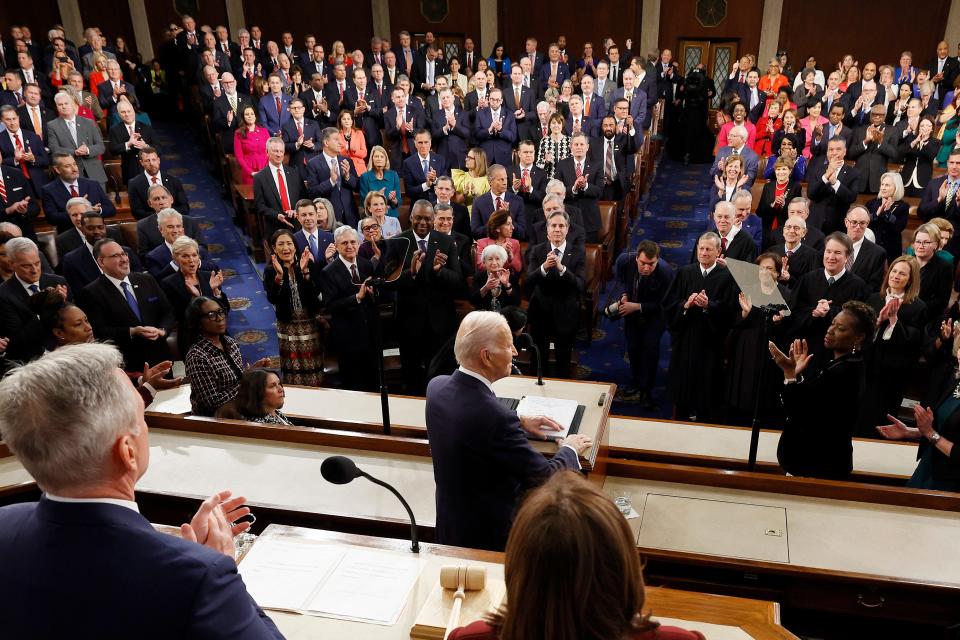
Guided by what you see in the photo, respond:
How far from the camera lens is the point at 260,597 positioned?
1.98 metres

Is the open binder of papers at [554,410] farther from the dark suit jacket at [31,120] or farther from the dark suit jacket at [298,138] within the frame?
the dark suit jacket at [31,120]

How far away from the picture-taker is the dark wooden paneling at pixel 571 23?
47.2 feet

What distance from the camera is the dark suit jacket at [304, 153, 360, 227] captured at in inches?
271

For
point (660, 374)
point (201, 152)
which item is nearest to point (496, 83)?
point (201, 152)

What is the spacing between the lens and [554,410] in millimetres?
3014

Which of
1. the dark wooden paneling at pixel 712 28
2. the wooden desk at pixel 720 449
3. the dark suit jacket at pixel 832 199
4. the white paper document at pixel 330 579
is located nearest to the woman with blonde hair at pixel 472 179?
the dark suit jacket at pixel 832 199

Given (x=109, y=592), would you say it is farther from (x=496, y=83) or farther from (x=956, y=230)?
(x=496, y=83)

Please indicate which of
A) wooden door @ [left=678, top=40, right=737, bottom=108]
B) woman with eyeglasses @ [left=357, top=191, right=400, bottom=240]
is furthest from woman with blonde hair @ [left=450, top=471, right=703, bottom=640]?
wooden door @ [left=678, top=40, right=737, bottom=108]

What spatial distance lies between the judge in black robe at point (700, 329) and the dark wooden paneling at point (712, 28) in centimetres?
1078

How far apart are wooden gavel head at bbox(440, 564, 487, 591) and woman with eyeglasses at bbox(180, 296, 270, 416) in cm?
212

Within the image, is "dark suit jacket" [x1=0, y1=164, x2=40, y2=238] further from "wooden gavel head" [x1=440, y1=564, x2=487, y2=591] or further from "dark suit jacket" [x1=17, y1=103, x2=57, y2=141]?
"wooden gavel head" [x1=440, y1=564, x2=487, y2=591]

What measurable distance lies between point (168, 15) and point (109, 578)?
14946mm

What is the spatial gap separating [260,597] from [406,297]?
333cm

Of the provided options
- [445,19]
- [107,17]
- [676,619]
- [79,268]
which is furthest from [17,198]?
[445,19]
